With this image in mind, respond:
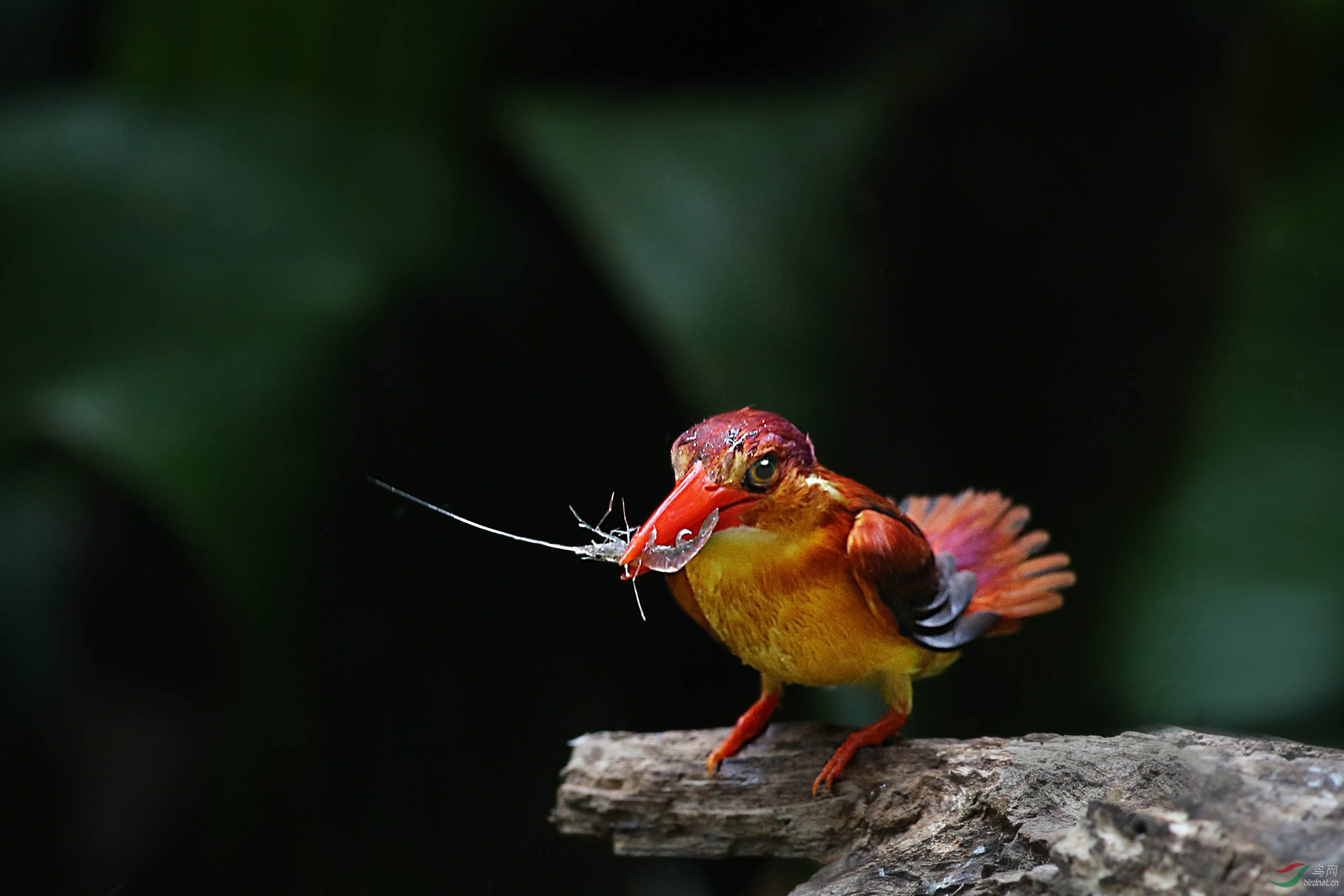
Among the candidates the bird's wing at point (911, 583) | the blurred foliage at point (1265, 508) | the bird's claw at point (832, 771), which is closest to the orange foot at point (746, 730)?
the bird's claw at point (832, 771)

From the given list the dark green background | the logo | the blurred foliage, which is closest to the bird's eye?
the logo

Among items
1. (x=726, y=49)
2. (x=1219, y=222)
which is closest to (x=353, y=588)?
(x=726, y=49)

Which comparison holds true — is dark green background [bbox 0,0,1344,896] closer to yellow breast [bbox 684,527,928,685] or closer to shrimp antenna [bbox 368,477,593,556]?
shrimp antenna [bbox 368,477,593,556]

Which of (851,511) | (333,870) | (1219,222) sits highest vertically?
(1219,222)

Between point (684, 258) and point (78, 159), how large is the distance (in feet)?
3.97

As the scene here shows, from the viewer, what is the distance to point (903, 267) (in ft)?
7.52

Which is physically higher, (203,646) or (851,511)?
(203,646)

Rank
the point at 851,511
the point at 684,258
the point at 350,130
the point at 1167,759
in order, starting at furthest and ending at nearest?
1. the point at 350,130
2. the point at 684,258
3. the point at 851,511
4. the point at 1167,759

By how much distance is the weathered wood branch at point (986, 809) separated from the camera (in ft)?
2.88

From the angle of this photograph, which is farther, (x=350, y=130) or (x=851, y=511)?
(x=350, y=130)

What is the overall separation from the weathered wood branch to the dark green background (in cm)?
63

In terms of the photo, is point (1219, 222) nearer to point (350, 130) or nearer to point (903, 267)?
point (903, 267)

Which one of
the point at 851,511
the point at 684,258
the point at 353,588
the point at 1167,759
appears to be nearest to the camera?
the point at 1167,759

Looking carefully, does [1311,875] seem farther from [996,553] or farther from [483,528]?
[483,528]
